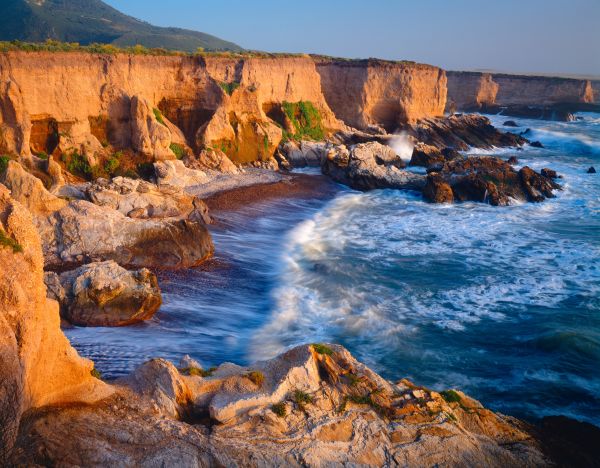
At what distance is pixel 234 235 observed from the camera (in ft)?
67.8

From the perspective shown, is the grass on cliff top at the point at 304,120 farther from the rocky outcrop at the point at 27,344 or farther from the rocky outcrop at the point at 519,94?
the rocky outcrop at the point at 519,94

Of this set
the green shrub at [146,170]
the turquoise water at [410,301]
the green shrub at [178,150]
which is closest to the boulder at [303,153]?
the green shrub at [178,150]

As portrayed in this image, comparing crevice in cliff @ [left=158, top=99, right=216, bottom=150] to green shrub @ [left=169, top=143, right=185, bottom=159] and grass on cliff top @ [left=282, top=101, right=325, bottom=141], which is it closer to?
green shrub @ [left=169, top=143, right=185, bottom=159]

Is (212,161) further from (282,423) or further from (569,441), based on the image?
(569,441)

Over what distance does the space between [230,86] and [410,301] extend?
2159cm

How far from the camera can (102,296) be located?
507 inches

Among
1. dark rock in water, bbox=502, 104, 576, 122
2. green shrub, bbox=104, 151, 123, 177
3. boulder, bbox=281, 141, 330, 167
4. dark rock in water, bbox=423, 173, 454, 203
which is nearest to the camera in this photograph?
green shrub, bbox=104, 151, 123, 177

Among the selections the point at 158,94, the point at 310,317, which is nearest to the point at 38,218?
the point at 310,317

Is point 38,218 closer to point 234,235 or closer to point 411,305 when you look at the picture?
point 234,235

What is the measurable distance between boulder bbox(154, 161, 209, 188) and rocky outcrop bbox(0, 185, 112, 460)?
17.9 m

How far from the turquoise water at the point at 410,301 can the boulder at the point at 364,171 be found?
5.45 metres

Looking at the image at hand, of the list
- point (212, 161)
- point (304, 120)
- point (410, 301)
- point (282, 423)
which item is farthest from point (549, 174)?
point (282, 423)

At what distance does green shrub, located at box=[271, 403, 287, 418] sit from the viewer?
7.31m

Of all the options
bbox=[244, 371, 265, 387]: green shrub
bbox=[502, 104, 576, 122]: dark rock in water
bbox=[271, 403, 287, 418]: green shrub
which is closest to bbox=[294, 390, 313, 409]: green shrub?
bbox=[271, 403, 287, 418]: green shrub
